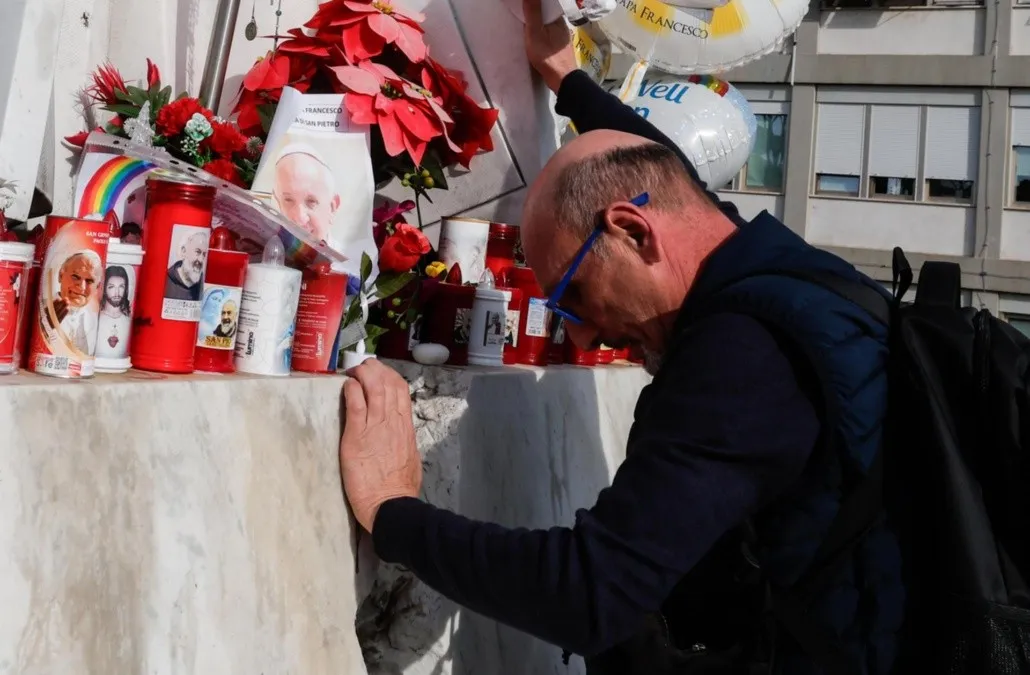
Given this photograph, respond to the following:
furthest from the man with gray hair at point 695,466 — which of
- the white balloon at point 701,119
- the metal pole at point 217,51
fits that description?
the white balloon at point 701,119

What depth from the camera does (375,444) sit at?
1.65 meters

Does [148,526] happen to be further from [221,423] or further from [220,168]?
[220,168]

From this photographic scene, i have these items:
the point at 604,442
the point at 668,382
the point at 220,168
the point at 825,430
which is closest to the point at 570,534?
the point at 668,382

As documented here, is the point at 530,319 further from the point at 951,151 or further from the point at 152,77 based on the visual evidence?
the point at 951,151

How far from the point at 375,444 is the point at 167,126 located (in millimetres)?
646

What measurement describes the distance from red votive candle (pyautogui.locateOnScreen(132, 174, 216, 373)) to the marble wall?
0.21ft

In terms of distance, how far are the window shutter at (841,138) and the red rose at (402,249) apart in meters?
14.8

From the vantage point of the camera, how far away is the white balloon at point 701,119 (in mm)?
3475

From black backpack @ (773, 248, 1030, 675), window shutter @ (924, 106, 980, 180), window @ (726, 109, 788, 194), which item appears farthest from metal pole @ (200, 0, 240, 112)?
window shutter @ (924, 106, 980, 180)

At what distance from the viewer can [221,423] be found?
1.39m

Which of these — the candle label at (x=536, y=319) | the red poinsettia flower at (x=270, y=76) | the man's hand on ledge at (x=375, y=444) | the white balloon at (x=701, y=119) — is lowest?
the man's hand on ledge at (x=375, y=444)

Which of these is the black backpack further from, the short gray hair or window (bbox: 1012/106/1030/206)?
window (bbox: 1012/106/1030/206)

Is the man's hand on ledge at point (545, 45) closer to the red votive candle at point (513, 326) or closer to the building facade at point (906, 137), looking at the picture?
the red votive candle at point (513, 326)

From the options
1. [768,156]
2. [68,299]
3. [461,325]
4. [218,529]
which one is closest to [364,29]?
[461,325]
